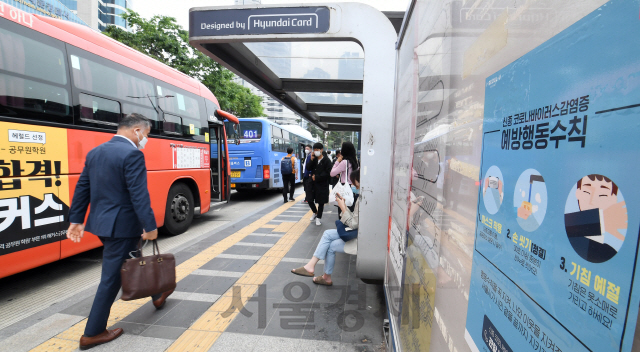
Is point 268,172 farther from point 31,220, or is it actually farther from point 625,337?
point 625,337

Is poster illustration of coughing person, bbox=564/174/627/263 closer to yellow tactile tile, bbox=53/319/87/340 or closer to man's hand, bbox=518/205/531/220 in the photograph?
man's hand, bbox=518/205/531/220

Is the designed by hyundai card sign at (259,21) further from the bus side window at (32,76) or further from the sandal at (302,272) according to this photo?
the sandal at (302,272)

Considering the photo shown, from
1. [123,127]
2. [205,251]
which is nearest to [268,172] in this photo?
[205,251]

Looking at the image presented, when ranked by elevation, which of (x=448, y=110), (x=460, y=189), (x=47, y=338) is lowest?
(x=47, y=338)

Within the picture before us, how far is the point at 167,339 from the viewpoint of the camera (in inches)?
110

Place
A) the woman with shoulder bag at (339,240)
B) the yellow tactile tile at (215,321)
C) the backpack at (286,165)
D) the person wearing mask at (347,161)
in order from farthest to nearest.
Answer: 1. the backpack at (286,165)
2. the person wearing mask at (347,161)
3. the woman with shoulder bag at (339,240)
4. the yellow tactile tile at (215,321)

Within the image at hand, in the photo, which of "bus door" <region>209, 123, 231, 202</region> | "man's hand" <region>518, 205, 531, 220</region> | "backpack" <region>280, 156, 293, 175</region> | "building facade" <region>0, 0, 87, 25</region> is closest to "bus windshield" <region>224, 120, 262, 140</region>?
"backpack" <region>280, 156, 293, 175</region>

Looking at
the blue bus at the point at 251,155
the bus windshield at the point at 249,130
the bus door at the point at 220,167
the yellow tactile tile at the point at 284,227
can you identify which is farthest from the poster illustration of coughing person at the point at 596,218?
the bus windshield at the point at 249,130

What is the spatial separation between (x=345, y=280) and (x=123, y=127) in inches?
114

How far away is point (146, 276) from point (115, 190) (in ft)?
2.45

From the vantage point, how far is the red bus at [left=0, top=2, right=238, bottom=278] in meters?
3.36

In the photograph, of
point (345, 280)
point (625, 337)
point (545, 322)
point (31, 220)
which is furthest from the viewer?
point (345, 280)

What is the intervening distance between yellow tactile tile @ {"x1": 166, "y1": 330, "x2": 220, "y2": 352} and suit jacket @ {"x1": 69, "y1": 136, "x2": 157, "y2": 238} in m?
0.96

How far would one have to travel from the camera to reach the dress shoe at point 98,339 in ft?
8.65
